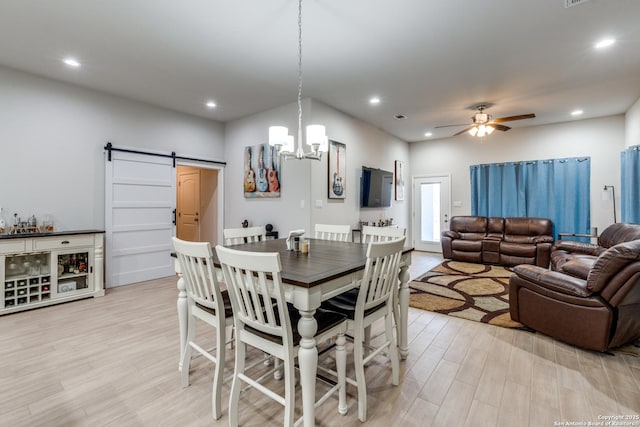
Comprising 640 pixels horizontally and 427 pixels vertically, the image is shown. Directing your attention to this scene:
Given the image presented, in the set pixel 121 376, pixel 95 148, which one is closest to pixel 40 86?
pixel 95 148

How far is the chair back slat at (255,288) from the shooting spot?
1.43 metres

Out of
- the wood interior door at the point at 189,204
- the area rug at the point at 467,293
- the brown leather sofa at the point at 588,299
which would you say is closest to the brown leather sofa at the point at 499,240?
the area rug at the point at 467,293

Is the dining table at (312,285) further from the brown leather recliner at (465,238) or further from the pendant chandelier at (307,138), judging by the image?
the brown leather recliner at (465,238)

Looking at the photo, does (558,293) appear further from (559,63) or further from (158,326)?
(158,326)

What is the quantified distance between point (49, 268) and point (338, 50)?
4.26 meters

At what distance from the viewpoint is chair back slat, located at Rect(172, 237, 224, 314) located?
1.71 metres

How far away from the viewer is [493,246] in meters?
5.82

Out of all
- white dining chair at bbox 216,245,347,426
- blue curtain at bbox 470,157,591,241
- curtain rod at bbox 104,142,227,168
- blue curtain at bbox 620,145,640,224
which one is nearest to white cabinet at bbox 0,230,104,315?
curtain rod at bbox 104,142,227,168

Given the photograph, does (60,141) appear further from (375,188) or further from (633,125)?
(633,125)

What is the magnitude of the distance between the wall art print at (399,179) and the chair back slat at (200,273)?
19.1 feet

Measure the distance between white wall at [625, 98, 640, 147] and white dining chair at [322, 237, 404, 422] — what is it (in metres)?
5.31

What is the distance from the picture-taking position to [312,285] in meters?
1.49

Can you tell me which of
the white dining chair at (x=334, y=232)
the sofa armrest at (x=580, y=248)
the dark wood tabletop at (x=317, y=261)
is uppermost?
the white dining chair at (x=334, y=232)

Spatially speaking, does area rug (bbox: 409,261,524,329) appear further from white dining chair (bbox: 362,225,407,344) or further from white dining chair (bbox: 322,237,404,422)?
white dining chair (bbox: 322,237,404,422)
